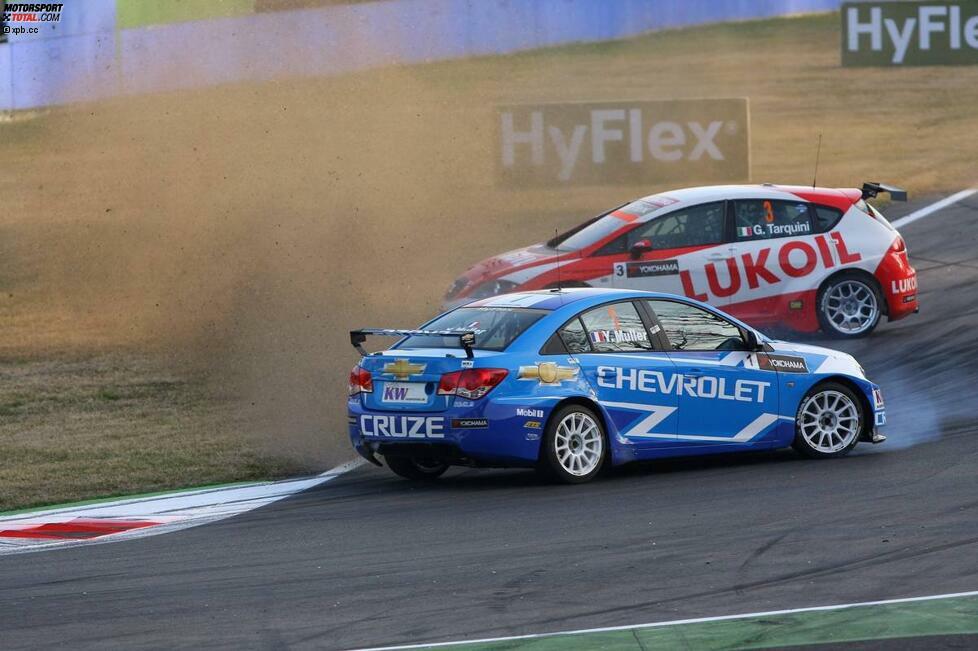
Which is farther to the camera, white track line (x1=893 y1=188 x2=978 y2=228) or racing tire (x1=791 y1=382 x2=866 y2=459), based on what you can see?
white track line (x1=893 y1=188 x2=978 y2=228)

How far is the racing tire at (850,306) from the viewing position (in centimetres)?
1517

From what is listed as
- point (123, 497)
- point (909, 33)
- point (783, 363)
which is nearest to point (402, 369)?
point (123, 497)

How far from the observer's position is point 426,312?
17.9 m

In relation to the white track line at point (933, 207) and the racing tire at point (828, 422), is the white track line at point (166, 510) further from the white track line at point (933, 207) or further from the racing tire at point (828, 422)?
the white track line at point (933, 207)

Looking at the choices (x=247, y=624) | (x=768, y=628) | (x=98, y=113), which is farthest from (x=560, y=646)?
(x=98, y=113)

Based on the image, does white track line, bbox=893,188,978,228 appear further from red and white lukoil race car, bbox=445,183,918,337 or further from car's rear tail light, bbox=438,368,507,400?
car's rear tail light, bbox=438,368,507,400

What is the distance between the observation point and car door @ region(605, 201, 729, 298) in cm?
1502

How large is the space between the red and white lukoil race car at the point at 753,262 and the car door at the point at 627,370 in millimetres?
4587

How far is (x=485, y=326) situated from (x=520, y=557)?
8.89ft

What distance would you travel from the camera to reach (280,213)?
22016mm

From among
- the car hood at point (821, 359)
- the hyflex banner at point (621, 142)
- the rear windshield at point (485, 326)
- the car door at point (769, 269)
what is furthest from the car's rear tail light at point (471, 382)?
the hyflex banner at point (621, 142)

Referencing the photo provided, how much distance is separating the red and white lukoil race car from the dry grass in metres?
2.46

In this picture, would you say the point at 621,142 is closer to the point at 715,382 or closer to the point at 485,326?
the point at 715,382

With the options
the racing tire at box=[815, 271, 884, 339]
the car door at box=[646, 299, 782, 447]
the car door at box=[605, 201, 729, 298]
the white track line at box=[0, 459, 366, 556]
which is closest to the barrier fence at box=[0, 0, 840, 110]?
the car door at box=[605, 201, 729, 298]
